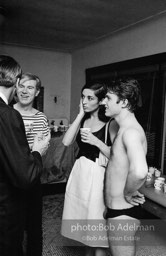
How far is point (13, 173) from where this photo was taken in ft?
4.24

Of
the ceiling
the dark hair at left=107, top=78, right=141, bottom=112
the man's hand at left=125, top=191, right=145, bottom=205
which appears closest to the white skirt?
the man's hand at left=125, top=191, right=145, bottom=205

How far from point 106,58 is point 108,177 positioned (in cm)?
317

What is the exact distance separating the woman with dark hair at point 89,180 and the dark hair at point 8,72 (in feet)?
2.23

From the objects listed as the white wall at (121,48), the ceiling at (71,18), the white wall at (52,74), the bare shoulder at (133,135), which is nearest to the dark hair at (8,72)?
the bare shoulder at (133,135)

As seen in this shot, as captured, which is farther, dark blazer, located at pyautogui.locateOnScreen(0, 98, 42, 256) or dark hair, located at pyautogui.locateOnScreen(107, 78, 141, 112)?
dark hair, located at pyautogui.locateOnScreen(107, 78, 141, 112)

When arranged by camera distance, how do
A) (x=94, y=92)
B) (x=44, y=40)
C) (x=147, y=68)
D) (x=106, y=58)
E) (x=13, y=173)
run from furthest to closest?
(x=44, y=40) < (x=106, y=58) < (x=147, y=68) < (x=94, y=92) < (x=13, y=173)

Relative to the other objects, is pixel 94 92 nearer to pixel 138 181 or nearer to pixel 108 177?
pixel 108 177

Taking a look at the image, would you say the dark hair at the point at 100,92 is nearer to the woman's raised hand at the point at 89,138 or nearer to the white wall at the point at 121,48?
the woman's raised hand at the point at 89,138

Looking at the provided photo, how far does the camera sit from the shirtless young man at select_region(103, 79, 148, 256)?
150 cm

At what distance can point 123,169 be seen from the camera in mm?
1573

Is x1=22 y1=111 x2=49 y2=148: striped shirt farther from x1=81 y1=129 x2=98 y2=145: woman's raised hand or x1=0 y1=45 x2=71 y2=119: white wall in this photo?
x1=0 y1=45 x2=71 y2=119: white wall

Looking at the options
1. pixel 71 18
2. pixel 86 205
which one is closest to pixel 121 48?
pixel 71 18

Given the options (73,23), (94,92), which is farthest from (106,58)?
(94,92)

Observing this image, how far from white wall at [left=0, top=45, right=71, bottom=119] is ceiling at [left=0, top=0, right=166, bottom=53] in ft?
2.48
